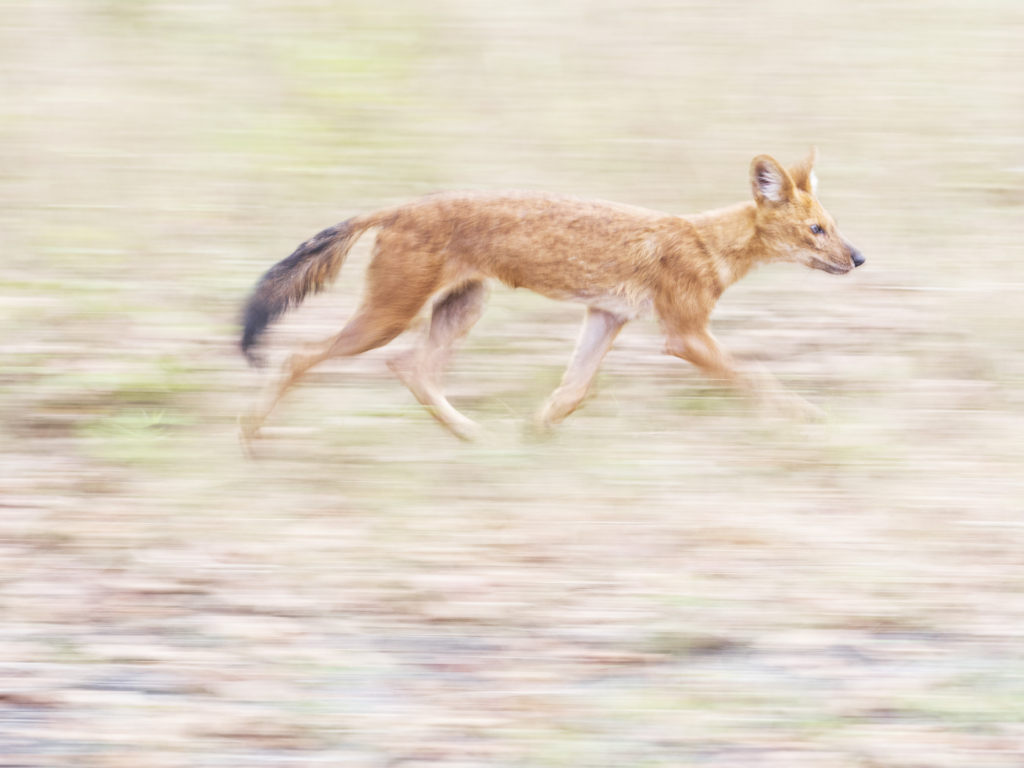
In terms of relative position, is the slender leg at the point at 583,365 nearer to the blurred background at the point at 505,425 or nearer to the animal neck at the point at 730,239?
the blurred background at the point at 505,425

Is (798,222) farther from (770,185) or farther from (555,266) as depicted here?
(555,266)

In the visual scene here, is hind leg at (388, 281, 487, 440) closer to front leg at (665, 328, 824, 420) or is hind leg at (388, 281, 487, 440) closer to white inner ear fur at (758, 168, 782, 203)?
front leg at (665, 328, 824, 420)

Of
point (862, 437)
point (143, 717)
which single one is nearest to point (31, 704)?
point (143, 717)

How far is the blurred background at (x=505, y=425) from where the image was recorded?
3.34 metres

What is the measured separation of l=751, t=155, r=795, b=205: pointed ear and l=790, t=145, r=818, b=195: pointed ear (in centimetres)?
7

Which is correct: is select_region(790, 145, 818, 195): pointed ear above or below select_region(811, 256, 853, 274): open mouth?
above

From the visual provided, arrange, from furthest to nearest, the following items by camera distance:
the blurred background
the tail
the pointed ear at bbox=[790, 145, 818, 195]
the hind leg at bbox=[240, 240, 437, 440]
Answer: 1. the pointed ear at bbox=[790, 145, 818, 195]
2. the tail
3. the hind leg at bbox=[240, 240, 437, 440]
4. the blurred background

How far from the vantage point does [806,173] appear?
5.57 metres

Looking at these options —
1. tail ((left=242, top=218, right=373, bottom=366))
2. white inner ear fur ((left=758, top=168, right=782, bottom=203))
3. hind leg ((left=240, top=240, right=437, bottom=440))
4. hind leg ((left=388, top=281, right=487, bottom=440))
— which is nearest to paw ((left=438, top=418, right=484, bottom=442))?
hind leg ((left=388, top=281, right=487, bottom=440))

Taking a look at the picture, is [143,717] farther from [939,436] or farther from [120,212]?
[120,212]

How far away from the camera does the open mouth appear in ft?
18.2

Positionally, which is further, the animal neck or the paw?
the animal neck

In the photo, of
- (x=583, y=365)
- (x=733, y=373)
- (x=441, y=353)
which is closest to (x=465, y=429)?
(x=441, y=353)

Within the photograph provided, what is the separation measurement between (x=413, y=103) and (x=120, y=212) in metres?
2.56
